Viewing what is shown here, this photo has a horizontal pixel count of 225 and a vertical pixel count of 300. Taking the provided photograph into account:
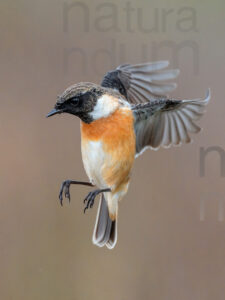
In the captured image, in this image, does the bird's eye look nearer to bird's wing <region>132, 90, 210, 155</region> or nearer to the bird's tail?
bird's wing <region>132, 90, 210, 155</region>

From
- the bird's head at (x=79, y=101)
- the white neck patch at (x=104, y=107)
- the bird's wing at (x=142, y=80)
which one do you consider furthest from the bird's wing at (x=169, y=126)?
the bird's head at (x=79, y=101)

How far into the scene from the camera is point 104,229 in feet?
11.3

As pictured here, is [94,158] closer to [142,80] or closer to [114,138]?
[114,138]

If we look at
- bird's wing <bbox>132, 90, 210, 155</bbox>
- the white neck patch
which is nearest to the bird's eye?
the white neck patch

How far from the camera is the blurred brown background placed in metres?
4.25

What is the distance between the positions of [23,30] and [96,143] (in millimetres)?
2479

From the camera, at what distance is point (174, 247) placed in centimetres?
435

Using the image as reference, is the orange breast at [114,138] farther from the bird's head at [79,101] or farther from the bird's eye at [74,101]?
the bird's eye at [74,101]

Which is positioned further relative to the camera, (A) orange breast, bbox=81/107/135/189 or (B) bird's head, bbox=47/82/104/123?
(A) orange breast, bbox=81/107/135/189

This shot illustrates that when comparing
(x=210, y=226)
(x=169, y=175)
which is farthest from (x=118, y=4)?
(x=210, y=226)

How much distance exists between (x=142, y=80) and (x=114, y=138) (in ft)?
2.93

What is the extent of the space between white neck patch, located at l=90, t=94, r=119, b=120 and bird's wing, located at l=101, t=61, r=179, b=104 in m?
0.68

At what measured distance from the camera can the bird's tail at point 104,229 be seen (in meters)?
3.43

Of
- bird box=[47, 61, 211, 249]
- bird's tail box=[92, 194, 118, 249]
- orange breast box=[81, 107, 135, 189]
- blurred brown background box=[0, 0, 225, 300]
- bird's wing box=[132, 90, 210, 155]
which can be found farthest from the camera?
blurred brown background box=[0, 0, 225, 300]
